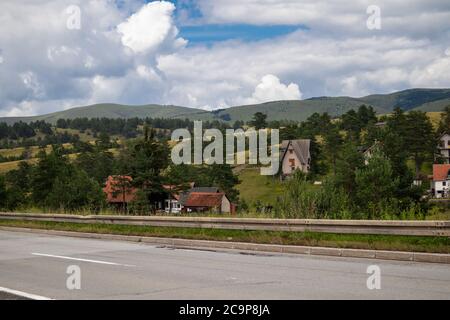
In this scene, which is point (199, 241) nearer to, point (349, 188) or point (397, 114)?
point (349, 188)

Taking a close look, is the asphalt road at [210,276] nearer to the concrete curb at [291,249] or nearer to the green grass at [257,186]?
the concrete curb at [291,249]

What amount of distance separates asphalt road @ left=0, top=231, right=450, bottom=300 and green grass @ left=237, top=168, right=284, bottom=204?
84.9 meters

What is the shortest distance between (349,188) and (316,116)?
3012 inches

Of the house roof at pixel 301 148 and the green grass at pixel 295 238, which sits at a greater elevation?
the house roof at pixel 301 148

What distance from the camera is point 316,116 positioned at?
145 m

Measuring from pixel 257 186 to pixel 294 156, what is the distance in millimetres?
12751

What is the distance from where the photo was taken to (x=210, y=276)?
11.6 metres

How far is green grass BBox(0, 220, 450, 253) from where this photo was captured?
13.7 meters

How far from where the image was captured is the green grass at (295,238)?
45.1 feet

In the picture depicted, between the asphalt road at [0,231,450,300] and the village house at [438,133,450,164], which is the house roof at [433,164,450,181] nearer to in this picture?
the village house at [438,133,450,164]

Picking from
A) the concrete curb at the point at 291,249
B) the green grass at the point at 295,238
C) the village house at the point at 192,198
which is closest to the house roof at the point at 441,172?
the village house at the point at 192,198

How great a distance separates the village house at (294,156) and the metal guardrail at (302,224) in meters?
96.7

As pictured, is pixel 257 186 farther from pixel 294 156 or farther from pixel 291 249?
pixel 291 249

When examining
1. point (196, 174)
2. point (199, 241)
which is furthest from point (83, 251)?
point (196, 174)
